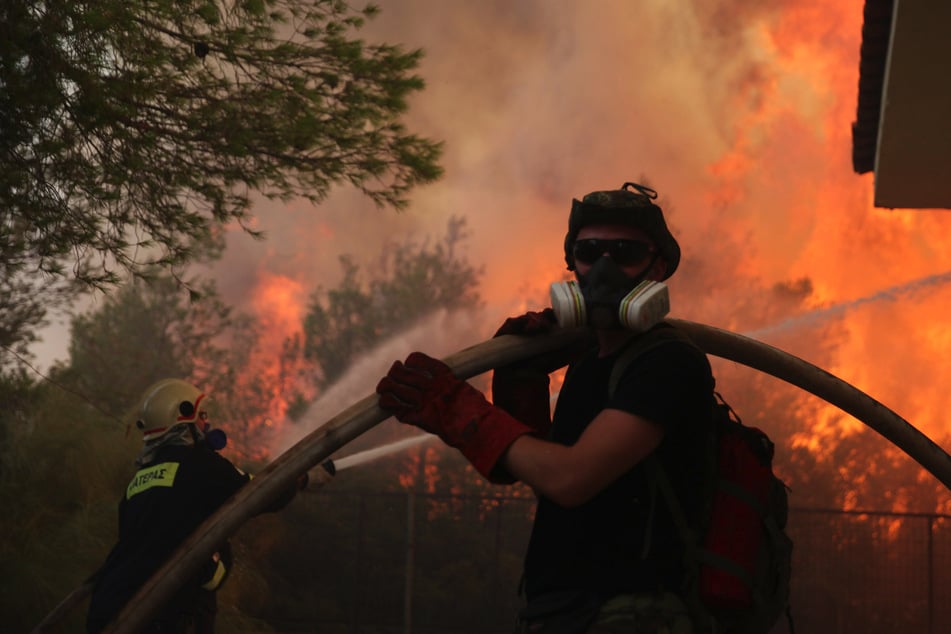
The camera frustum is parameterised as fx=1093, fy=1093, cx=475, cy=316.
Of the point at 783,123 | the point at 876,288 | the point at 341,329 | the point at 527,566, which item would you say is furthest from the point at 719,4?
the point at 527,566

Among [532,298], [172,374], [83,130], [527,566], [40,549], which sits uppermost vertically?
[532,298]

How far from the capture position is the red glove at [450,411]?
94.5 inches

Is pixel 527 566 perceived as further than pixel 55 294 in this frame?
No

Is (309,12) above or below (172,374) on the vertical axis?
below

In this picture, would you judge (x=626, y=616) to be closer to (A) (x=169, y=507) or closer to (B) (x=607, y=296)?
(B) (x=607, y=296)

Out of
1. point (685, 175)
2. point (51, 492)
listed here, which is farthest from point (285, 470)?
point (685, 175)

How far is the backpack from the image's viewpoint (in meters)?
2.45

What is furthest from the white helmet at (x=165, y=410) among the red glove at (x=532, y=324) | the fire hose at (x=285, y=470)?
the red glove at (x=532, y=324)

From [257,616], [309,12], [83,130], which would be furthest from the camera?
[257,616]

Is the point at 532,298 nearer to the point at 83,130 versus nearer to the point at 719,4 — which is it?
the point at 719,4

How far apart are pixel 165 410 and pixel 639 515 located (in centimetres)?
370

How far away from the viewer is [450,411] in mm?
2496

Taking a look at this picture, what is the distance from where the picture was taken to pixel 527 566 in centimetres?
262

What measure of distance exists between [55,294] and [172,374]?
9332 mm
